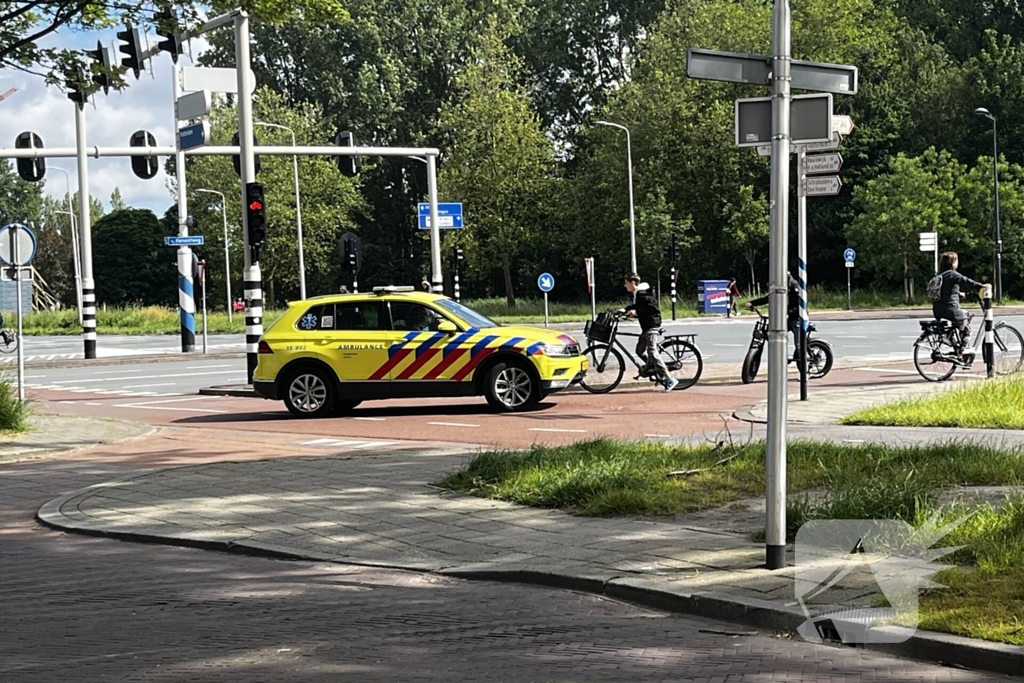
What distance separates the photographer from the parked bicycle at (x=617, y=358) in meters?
18.8

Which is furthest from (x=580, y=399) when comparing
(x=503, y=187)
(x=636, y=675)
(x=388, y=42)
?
(x=388, y=42)

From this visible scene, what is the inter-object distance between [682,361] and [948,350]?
3.84m

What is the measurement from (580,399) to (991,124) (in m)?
48.0

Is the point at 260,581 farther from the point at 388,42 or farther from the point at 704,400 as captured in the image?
the point at 388,42

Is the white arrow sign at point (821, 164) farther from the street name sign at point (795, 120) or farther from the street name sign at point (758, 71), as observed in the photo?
the street name sign at point (795, 120)

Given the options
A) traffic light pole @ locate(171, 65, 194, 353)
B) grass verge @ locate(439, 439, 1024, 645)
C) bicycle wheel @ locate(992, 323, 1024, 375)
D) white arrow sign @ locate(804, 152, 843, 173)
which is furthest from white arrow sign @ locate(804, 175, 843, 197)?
traffic light pole @ locate(171, 65, 194, 353)

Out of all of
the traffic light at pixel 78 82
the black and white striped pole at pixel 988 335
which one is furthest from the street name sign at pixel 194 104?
the black and white striped pole at pixel 988 335

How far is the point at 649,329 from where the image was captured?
18.5 metres

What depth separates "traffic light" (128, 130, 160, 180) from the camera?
29.1 meters

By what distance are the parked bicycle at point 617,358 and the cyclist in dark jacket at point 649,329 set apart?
0.12 metres

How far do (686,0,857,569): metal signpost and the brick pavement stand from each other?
2.90 ft

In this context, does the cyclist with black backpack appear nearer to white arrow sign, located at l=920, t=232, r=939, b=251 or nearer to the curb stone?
the curb stone

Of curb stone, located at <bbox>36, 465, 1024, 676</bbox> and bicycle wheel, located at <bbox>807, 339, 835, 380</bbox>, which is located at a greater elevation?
bicycle wheel, located at <bbox>807, 339, 835, 380</bbox>

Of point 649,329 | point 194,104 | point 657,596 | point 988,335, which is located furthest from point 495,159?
point 657,596
